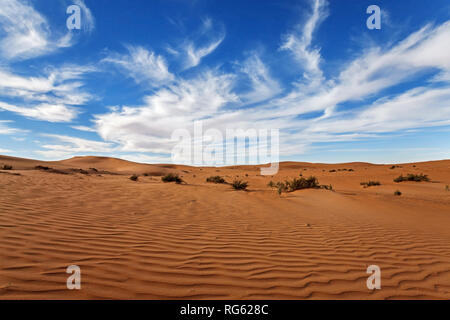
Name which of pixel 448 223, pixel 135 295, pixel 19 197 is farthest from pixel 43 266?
pixel 448 223

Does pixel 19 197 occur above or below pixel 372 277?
above

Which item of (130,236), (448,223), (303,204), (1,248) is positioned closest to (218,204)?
(303,204)

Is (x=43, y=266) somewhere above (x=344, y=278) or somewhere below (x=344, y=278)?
above

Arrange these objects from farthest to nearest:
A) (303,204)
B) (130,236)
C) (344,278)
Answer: (303,204) → (130,236) → (344,278)

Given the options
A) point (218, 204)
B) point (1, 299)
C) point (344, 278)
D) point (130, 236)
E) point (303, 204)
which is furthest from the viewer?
point (303, 204)

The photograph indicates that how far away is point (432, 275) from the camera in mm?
3270

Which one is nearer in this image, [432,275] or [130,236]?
[432,275]

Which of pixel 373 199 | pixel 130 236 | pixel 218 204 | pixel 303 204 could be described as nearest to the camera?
pixel 130 236

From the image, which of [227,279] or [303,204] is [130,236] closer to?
[227,279]

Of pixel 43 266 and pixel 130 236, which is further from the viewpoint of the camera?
pixel 130 236

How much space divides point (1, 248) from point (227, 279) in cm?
314

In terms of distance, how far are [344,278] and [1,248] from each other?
470 cm
